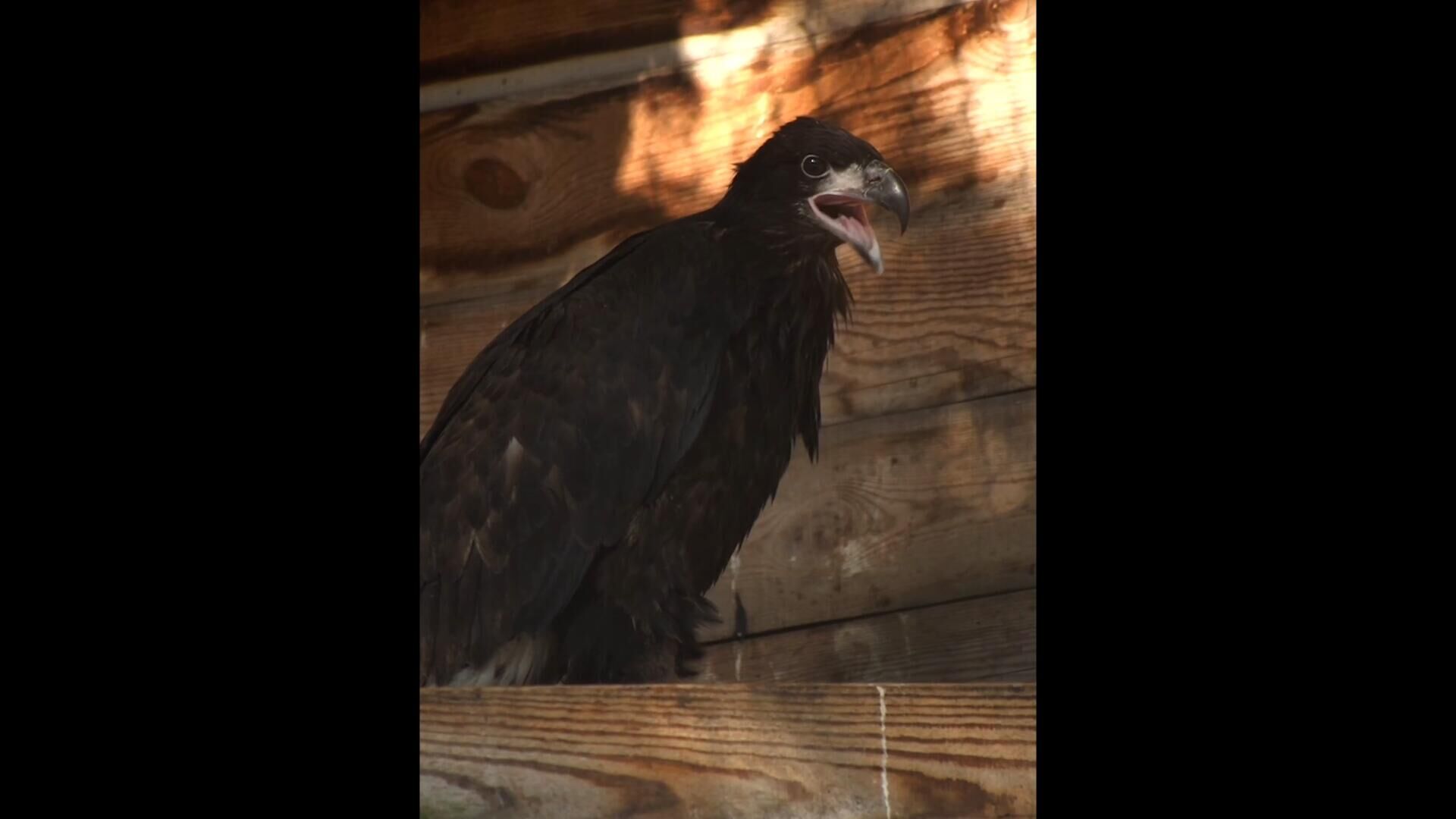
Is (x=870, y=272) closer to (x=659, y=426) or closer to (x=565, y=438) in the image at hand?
(x=659, y=426)

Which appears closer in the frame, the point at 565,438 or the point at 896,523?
the point at 896,523

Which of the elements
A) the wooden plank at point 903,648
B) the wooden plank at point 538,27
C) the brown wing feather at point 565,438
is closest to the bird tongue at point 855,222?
the brown wing feather at point 565,438

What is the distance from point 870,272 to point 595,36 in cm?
62

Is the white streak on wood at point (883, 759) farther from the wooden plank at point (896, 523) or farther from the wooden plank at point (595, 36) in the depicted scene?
the wooden plank at point (595, 36)

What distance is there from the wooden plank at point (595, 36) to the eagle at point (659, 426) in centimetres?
16

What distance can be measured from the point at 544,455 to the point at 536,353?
16 centimetres

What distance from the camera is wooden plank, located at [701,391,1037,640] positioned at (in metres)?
2.10

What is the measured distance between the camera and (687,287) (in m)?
2.30

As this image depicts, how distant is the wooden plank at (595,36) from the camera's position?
2.29 m

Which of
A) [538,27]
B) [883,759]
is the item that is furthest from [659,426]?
[538,27]

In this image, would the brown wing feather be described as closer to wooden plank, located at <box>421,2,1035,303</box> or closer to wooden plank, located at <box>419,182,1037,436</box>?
wooden plank, located at <box>421,2,1035,303</box>

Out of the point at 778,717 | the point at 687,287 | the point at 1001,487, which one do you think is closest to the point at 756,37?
the point at 687,287

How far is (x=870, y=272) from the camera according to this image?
7.36ft

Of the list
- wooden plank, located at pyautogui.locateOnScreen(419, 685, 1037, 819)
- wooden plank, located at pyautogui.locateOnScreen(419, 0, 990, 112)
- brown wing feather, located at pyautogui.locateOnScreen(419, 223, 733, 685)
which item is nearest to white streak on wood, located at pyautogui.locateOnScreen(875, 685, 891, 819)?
wooden plank, located at pyautogui.locateOnScreen(419, 685, 1037, 819)
